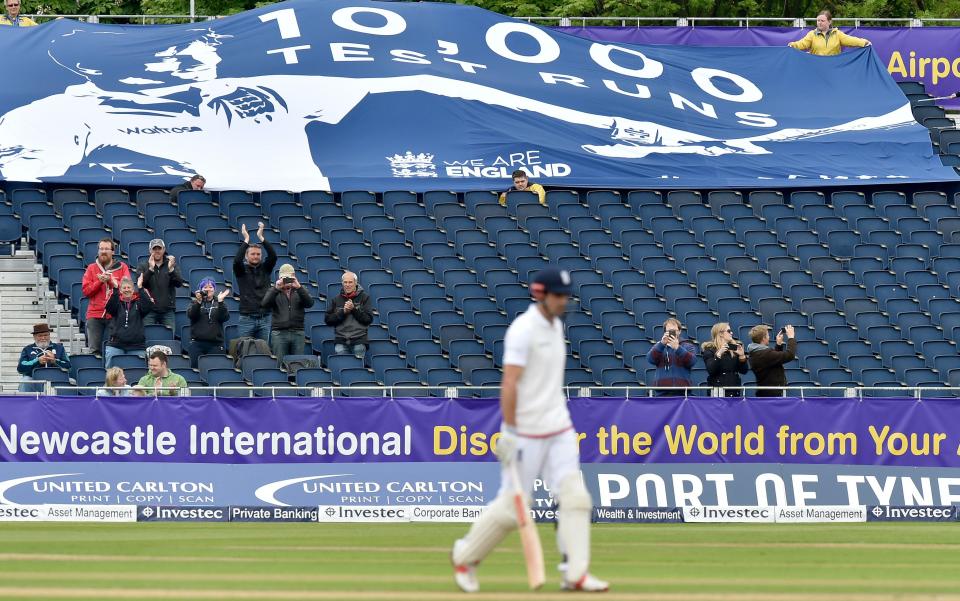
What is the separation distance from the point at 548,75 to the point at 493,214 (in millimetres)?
4070

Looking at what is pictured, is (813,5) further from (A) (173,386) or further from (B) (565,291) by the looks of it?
(B) (565,291)

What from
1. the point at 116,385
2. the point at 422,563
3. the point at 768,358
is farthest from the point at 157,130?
the point at 422,563

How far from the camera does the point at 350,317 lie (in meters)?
23.2

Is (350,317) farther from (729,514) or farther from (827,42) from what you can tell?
(827,42)

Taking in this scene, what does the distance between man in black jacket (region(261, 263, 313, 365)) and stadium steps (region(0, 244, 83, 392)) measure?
3431mm

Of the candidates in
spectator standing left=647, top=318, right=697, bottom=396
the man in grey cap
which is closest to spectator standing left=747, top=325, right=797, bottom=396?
spectator standing left=647, top=318, right=697, bottom=396

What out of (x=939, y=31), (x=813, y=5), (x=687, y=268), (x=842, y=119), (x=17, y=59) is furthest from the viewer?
(x=813, y=5)

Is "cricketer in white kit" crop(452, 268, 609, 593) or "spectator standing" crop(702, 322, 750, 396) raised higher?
"cricketer in white kit" crop(452, 268, 609, 593)

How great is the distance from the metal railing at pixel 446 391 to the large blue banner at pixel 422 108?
288 inches

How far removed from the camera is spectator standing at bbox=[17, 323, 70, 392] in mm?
21391

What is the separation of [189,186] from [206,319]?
5310 millimetres

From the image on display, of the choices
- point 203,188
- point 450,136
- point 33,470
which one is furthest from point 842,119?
point 33,470

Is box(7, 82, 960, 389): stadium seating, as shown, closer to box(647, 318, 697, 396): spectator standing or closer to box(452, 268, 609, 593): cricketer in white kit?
box(647, 318, 697, 396): spectator standing

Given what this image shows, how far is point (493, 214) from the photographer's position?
28.1 m
